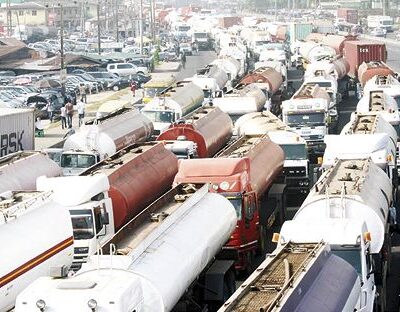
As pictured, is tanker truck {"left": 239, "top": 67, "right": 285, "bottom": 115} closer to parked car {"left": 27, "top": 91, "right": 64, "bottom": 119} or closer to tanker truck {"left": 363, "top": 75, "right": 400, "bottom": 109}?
tanker truck {"left": 363, "top": 75, "right": 400, "bottom": 109}

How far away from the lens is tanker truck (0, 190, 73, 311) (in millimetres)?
18938

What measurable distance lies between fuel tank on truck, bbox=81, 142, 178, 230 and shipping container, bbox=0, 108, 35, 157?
5886 mm

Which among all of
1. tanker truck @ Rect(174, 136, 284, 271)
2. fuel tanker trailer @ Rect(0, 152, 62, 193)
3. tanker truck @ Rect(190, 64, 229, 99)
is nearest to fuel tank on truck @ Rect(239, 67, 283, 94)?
tanker truck @ Rect(190, 64, 229, 99)

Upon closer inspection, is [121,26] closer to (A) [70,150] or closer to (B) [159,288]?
(A) [70,150]

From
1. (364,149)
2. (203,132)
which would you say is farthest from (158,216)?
(203,132)

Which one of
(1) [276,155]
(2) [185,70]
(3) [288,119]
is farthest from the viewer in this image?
(2) [185,70]

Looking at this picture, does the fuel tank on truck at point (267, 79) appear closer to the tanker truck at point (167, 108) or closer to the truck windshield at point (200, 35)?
the tanker truck at point (167, 108)

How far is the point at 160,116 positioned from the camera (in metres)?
43.4

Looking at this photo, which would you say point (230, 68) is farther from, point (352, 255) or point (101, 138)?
point (352, 255)

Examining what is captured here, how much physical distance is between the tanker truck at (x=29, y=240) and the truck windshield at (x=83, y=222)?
0.95m

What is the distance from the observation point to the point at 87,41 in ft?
437

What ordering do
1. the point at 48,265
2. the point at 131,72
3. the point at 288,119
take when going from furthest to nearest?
the point at 131,72, the point at 288,119, the point at 48,265

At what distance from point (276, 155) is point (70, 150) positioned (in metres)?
6.40

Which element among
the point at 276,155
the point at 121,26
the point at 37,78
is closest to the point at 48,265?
the point at 276,155
